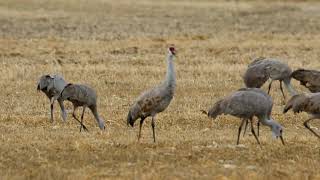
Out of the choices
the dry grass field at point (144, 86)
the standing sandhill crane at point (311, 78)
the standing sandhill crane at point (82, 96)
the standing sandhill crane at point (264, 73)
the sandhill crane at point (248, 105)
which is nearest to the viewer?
the dry grass field at point (144, 86)

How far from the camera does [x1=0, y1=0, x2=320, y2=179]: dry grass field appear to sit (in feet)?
35.7

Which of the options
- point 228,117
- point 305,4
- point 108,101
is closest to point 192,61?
point 108,101

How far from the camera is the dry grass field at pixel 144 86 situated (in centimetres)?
1087

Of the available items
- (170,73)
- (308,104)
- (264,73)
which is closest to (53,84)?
(170,73)

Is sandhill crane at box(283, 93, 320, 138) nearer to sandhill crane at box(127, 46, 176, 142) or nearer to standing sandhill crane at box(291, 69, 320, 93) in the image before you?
sandhill crane at box(127, 46, 176, 142)

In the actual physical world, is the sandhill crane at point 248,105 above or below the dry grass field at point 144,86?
above

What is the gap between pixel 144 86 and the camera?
1972cm

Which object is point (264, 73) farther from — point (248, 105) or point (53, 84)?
point (248, 105)

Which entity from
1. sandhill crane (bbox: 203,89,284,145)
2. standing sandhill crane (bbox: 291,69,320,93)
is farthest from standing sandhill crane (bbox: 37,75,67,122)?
standing sandhill crane (bbox: 291,69,320,93)

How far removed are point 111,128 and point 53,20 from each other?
27195 millimetres

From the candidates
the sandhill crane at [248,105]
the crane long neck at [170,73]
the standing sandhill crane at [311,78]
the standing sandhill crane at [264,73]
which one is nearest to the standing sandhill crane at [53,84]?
the crane long neck at [170,73]

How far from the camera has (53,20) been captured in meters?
40.9

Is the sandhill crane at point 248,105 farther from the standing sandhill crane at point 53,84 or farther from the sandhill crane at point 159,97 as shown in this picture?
the standing sandhill crane at point 53,84

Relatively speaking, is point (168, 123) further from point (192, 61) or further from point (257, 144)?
point (192, 61)
